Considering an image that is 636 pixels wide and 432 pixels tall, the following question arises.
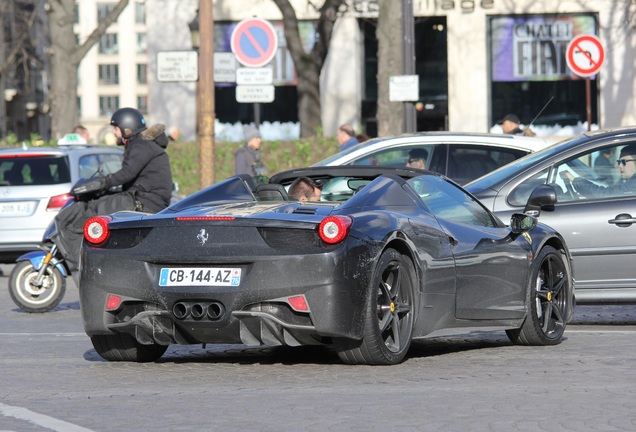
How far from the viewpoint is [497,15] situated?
34.7m

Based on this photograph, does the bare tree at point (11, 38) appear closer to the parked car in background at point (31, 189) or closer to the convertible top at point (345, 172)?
the parked car in background at point (31, 189)

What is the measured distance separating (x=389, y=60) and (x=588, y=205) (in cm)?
1348

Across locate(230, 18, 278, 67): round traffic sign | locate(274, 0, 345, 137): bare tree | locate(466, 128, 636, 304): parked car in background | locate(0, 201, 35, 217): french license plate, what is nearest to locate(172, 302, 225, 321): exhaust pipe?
locate(466, 128, 636, 304): parked car in background

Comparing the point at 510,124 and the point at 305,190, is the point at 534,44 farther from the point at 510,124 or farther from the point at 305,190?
the point at 305,190

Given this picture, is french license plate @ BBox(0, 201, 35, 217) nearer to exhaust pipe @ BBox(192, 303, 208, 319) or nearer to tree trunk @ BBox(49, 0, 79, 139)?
exhaust pipe @ BBox(192, 303, 208, 319)

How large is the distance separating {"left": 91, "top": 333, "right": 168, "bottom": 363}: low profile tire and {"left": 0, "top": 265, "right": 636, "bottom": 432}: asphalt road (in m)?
0.09

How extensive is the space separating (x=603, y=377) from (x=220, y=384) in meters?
2.02

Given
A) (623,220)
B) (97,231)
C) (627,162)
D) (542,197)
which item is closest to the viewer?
(97,231)

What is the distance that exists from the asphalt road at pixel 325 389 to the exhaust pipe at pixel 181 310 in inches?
13.3

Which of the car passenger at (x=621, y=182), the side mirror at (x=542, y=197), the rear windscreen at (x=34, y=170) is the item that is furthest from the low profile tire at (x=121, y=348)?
the rear windscreen at (x=34, y=170)

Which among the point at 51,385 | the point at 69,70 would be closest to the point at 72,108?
the point at 69,70

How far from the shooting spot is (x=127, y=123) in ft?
45.7

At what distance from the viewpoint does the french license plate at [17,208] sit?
18641mm

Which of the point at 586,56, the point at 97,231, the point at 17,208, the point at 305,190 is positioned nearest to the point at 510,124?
the point at 586,56
